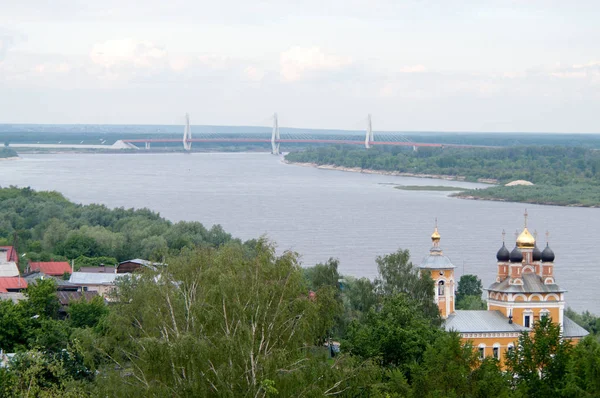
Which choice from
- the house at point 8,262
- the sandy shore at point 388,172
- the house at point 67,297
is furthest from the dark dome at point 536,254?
the sandy shore at point 388,172

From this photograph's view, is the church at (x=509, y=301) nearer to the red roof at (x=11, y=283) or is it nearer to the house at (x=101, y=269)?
the red roof at (x=11, y=283)

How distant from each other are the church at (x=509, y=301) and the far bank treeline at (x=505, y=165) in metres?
23.9

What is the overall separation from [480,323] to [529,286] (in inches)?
23.8

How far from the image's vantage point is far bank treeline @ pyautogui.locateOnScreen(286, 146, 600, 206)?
37281 mm

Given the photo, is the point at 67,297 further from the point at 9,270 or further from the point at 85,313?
the point at 9,270

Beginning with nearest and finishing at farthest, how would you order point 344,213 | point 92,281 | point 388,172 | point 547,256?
point 547,256 < point 92,281 < point 344,213 < point 388,172

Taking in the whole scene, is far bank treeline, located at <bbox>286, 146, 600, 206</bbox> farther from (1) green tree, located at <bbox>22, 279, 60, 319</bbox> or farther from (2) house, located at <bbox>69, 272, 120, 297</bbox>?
(1) green tree, located at <bbox>22, 279, 60, 319</bbox>

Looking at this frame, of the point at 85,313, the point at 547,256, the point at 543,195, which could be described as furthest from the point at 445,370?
the point at 543,195

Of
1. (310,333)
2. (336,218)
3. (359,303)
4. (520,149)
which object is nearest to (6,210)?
(336,218)

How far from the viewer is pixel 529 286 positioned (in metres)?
11.6

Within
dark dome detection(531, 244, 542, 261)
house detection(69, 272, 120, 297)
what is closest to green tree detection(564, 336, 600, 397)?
dark dome detection(531, 244, 542, 261)

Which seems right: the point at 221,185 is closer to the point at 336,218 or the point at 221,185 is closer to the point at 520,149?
the point at 336,218

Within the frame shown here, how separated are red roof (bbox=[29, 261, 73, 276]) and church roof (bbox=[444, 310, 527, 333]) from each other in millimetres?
6272

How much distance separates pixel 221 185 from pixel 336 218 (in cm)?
1270
